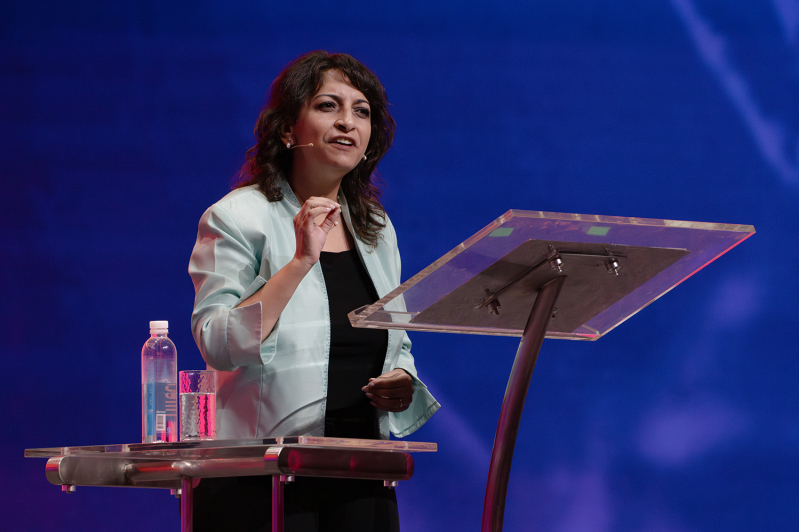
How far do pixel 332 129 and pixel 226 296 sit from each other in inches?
18.5

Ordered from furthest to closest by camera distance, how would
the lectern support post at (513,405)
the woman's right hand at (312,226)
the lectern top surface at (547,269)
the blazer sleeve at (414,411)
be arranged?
the blazer sleeve at (414,411), the woman's right hand at (312,226), the lectern support post at (513,405), the lectern top surface at (547,269)

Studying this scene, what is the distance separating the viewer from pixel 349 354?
161cm

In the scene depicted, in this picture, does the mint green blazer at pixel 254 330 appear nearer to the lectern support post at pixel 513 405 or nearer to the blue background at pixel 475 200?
the lectern support post at pixel 513 405

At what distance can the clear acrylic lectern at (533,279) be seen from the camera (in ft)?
3.19

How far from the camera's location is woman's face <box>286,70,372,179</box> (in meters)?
1.72

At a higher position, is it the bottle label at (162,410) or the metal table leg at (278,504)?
the bottle label at (162,410)

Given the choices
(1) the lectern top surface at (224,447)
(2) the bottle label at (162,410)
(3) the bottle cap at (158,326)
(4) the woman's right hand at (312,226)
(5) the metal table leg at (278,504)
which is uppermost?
(4) the woman's right hand at (312,226)

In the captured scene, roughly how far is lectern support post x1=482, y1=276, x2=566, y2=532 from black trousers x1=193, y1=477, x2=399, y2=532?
0.44 m

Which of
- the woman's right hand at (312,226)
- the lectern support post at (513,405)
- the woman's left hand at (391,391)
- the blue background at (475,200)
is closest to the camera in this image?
the lectern support post at (513,405)

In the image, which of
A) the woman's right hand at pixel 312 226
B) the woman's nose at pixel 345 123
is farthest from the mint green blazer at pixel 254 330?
the woman's nose at pixel 345 123

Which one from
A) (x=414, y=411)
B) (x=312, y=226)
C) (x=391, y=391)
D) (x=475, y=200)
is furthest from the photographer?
(x=475, y=200)

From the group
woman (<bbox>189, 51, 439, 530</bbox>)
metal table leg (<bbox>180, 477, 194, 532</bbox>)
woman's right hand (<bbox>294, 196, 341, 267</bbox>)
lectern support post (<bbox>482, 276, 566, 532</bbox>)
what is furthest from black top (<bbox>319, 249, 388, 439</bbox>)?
lectern support post (<bbox>482, 276, 566, 532</bbox>)

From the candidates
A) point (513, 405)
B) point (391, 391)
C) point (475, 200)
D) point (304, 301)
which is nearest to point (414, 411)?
point (391, 391)

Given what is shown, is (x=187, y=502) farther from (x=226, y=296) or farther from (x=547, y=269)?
(x=547, y=269)
